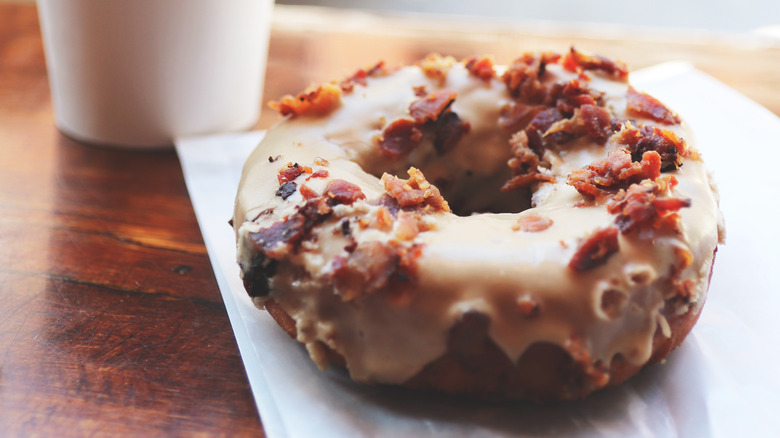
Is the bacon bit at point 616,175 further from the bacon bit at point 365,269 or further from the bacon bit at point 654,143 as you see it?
the bacon bit at point 365,269

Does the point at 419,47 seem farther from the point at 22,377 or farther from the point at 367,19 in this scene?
the point at 22,377

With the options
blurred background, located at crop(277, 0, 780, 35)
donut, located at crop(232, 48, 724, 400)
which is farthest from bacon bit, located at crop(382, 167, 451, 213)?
blurred background, located at crop(277, 0, 780, 35)

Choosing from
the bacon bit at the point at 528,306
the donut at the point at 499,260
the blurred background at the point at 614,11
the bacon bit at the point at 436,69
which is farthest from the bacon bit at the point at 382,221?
the blurred background at the point at 614,11

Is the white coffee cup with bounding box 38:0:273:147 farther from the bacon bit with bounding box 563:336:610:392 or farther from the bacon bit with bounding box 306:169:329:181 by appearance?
the bacon bit with bounding box 563:336:610:392

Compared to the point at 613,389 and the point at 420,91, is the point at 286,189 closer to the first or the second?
the point at 420,91

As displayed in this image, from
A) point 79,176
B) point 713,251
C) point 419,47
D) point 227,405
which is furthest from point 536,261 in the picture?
point 419,47

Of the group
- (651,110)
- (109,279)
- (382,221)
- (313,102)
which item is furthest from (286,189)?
(651,110)

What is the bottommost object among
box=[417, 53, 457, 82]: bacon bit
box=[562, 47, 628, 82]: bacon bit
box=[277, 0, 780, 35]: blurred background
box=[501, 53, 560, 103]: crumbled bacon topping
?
box=[277, 0, 780, 35]: blurred background
